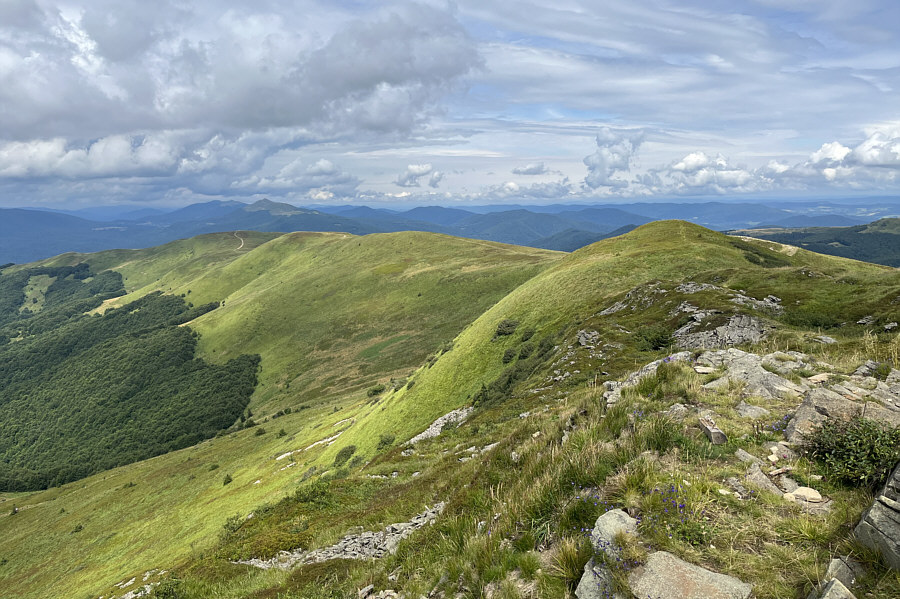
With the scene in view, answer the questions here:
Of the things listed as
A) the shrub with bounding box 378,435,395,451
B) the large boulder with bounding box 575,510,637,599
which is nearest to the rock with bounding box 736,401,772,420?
the large boulder with bounding box 575,510,637,599

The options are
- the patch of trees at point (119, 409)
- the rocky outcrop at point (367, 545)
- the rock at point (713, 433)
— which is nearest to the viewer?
the rock at point (713, 433)

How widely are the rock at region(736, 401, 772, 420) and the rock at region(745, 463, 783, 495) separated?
8.29ft

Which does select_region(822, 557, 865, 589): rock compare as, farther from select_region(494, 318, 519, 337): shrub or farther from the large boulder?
select_region(494, 318, 519, 337): shrub

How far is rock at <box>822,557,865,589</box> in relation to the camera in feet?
14.2

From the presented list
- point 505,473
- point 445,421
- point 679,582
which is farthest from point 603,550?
point 445,421

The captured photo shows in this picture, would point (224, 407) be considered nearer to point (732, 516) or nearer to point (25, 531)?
point (25, 531)

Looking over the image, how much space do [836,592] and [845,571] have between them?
0.73 meters

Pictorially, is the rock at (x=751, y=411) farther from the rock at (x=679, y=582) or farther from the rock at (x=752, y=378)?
the rock at (x=679, y=582)

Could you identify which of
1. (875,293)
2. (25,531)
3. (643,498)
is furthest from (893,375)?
(25,531)

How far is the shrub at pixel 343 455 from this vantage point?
133 ft

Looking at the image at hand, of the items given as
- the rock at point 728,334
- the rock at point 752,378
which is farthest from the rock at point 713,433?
the rock at point 728,334

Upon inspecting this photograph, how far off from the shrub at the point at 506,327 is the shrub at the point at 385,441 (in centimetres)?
1872

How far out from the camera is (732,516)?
566 cm

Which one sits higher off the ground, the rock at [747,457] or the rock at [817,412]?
the rock at [817,412]
